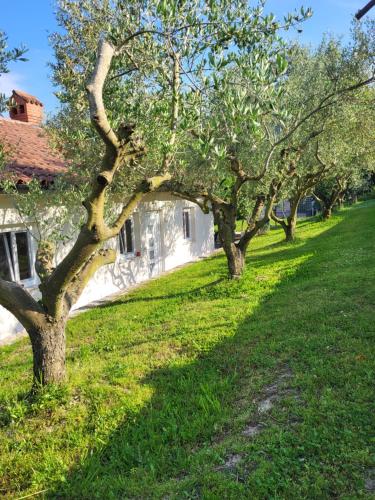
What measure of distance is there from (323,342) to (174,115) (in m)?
3.96

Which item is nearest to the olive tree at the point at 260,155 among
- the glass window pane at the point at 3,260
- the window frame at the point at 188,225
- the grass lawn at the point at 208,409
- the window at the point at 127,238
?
the grass lawn at the point at 208,409

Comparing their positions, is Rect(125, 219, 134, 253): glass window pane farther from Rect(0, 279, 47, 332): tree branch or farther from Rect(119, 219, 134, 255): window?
Rect(0, 279, 47, 332): tree branch

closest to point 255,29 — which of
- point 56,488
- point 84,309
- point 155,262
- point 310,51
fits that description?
point 56,488

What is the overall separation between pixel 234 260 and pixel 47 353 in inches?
280

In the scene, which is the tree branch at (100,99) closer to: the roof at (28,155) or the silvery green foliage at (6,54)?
the silvery green foliage at (6,54)

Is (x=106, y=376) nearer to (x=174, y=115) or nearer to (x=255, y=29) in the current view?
(x=174, y=115)

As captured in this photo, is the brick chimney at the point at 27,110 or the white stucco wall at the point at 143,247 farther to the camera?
the brick chimney at the point at 27,110

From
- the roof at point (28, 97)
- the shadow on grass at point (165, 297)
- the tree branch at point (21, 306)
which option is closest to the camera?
the tree branch at point (21, 306)

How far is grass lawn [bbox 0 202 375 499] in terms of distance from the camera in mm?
3502

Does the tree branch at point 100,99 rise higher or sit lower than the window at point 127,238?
higher

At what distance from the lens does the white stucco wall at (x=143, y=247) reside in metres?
8.90

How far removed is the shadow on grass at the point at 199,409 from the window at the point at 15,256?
5065mm

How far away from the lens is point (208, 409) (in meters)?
4.61

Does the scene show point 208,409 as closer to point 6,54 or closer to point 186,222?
point 6,54
